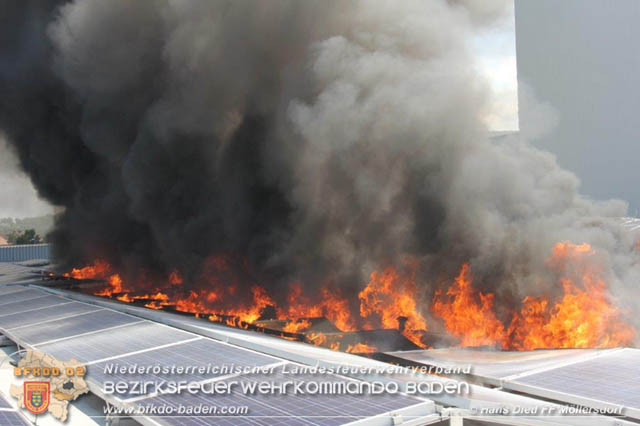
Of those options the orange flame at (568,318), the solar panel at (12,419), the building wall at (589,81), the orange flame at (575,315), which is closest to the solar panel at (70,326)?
the solar panel at (12,419)

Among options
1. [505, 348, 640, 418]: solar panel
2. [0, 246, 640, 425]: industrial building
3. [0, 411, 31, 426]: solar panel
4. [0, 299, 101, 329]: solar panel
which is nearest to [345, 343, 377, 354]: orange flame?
[0, 246, 640, 425]: industrial building

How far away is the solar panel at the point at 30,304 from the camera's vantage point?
1292cm

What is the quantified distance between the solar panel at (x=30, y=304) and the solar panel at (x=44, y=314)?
0.29m

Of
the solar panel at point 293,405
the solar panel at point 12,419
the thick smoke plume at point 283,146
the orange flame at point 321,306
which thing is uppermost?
the thick smoke plume at point 283,146

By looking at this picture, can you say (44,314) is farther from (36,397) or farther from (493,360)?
(493,360)

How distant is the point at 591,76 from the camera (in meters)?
20.8

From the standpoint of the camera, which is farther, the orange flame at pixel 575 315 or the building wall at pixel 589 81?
the building wall at pixel 589 81

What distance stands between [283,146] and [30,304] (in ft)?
25.0

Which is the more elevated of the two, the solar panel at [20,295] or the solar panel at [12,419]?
the solar panel at [20,295]

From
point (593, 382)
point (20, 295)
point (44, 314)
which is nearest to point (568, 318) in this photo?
point (593, 382)

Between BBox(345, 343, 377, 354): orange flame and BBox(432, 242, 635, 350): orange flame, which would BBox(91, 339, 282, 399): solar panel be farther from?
BBox(432, 242, 635, 350): orange flame

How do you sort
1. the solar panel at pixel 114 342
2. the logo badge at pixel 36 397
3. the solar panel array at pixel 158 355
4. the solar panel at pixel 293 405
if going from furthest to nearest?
the solar panel at pixel 114 342, the logo badge at pixel 36 397, the solar panel array at pixel 158 355, the solar panel at pixel 293 405

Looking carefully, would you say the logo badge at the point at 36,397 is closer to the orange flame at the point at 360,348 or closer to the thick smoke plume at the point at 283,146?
the orange flame at the point at 360,348

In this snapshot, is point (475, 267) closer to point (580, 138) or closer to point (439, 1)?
point (439, 1)
